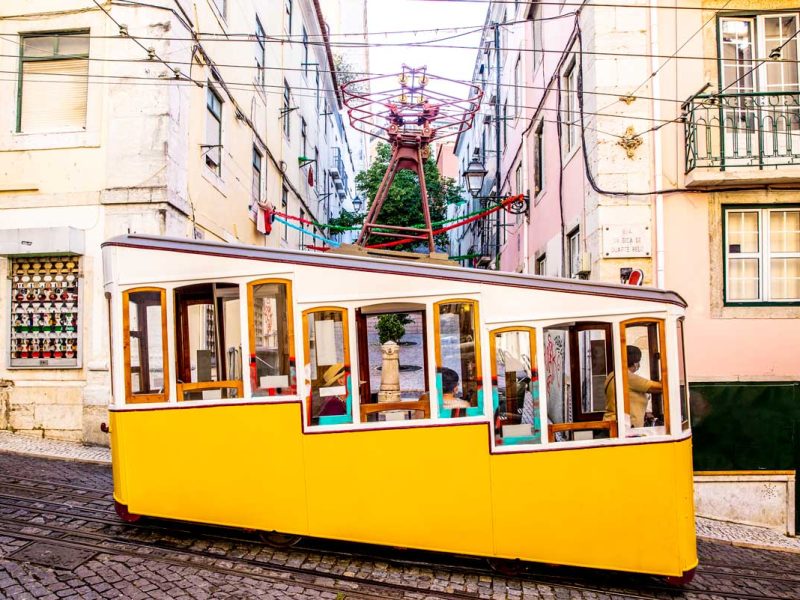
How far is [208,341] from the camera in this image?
5.68m

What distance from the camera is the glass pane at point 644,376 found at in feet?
17.6

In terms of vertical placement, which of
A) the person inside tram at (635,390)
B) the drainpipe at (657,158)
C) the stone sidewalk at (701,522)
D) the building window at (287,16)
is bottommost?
the stone sidewalk at (701,522)

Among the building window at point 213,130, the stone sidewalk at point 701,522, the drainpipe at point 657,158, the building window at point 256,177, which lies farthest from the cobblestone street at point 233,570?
the building window at point 256,177

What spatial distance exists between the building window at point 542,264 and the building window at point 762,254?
4.77m

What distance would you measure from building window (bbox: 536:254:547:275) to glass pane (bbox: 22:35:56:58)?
1063 cm

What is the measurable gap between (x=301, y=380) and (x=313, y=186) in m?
20.4

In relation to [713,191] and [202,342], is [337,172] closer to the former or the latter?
[713,191]

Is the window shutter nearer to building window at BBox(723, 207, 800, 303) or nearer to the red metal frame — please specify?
the red metal frame

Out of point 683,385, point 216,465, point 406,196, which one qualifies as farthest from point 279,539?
point 406,196

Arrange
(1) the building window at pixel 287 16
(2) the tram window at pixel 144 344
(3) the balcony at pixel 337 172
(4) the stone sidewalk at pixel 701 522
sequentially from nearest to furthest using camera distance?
(2) the tram window at pixel 144 344 → (4) the stone sidewalk at pixel 701 522 → (1) the building window at pixel 287 16 → (3) the balcony at pixel 337 172

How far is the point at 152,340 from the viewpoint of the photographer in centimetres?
561

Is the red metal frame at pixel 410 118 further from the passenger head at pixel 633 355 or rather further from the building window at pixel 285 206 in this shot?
the building window at pixel 285 206

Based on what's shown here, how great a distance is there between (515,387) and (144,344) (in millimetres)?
3535

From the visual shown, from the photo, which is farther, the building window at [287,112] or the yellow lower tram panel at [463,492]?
the building window at [287,112]
